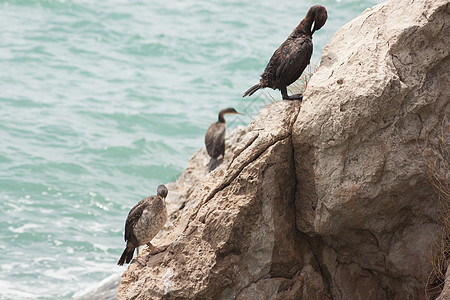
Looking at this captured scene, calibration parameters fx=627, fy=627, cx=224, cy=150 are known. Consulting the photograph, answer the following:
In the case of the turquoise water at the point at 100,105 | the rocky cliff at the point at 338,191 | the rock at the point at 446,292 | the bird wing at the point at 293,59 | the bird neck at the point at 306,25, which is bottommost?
the rock at the point at 446,292

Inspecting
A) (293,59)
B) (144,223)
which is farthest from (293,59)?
(144,223)

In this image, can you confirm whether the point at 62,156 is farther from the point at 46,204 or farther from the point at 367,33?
the point at 367,33

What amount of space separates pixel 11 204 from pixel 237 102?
721cm

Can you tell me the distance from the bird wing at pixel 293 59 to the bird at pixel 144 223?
160 centimetres

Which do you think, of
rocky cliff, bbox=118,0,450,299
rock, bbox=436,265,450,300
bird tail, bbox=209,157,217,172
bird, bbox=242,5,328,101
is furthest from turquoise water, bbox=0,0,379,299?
rock, bbox=436,265,450,300

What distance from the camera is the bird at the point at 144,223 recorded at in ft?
19.0

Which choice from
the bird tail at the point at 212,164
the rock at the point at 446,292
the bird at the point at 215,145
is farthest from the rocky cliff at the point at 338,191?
the bird at the point at 215,145

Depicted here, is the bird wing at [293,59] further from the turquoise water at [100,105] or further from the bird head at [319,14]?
the turquoise water at [100,105]

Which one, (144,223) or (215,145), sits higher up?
(215,145)

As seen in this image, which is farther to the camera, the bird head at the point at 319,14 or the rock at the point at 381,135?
the bird head at the point at 319,14

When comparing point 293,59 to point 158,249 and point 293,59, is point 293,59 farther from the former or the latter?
point 158,249

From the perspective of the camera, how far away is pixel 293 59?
5582mm

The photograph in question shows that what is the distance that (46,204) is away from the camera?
12.8 m

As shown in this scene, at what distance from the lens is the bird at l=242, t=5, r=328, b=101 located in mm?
5598
